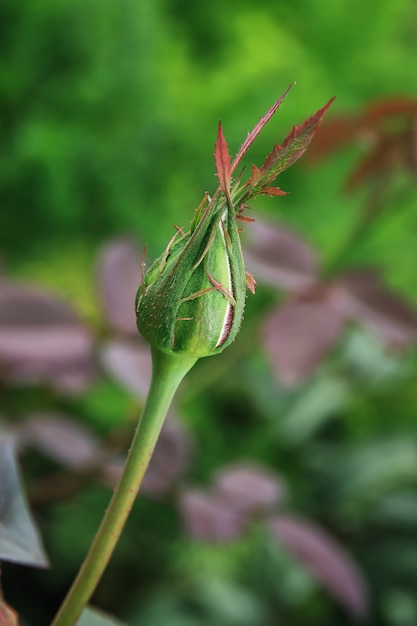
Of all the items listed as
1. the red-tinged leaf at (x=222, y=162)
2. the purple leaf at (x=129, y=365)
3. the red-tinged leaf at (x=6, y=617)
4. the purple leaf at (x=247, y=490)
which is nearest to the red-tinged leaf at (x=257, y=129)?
the red-tinged leaf at (x=222, y=162)

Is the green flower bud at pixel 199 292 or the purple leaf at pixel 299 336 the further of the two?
the purple leaf at pixel 299 336

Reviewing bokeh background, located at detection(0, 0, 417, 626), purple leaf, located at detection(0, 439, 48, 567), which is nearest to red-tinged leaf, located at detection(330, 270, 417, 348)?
bokeh background, located at detection(0, 0, 417, 626)

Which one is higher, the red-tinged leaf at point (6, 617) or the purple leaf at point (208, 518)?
the purple leaf at point (208, 518)

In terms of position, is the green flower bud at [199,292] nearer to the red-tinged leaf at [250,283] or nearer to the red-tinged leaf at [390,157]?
the red-tinged leaf at [250,283]

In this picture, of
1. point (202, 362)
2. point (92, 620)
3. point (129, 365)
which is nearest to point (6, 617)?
point (92, 620)

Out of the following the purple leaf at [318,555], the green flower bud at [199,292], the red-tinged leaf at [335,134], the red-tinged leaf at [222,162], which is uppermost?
the red-tinged leaf at [335,134]

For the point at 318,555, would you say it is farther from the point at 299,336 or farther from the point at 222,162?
the point at 222,162
